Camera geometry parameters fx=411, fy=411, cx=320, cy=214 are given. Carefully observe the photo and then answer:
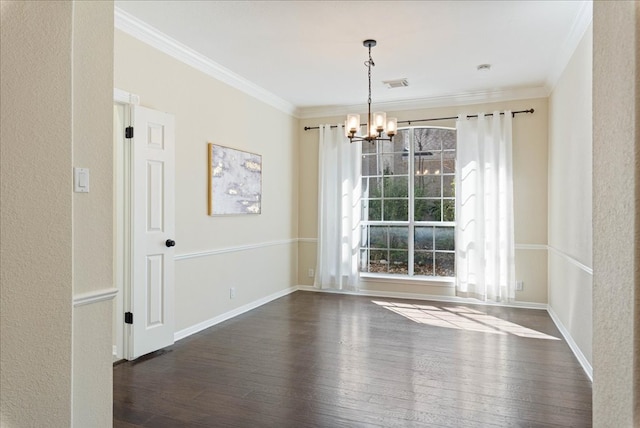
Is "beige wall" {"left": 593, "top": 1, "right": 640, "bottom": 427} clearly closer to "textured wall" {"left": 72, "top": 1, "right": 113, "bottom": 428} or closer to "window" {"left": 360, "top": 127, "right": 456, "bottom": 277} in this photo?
"textured wall" {"left": 72, "top": 1, "right": 113, "bottom": 428}

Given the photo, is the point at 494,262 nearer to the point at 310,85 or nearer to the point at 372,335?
the point at 372,335

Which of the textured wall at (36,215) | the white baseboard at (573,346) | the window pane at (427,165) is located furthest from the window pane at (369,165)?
the textured wall at (36,215)

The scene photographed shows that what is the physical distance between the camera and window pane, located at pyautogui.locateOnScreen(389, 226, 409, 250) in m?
6.09

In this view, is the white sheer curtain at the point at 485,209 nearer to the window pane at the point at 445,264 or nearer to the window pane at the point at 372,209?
the window pane at the point at 445,264

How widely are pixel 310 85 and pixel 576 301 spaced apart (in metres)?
3.73

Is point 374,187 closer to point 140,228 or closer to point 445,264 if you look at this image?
point 445,264

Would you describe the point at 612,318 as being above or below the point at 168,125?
below

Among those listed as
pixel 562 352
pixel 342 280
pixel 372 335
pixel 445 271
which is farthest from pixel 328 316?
pixel 562 352

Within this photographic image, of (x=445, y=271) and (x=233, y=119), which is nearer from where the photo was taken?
(x=233, y=119)

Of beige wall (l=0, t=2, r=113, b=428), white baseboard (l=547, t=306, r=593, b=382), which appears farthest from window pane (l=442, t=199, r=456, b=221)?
beige wall (l=0, t=2, r=113, b=428)

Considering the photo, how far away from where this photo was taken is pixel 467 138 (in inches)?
220

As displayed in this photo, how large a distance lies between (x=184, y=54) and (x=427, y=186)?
3700 millimetres

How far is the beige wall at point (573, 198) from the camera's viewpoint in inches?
130

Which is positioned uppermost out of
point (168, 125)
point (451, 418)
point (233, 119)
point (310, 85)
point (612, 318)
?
point (310, 85)
